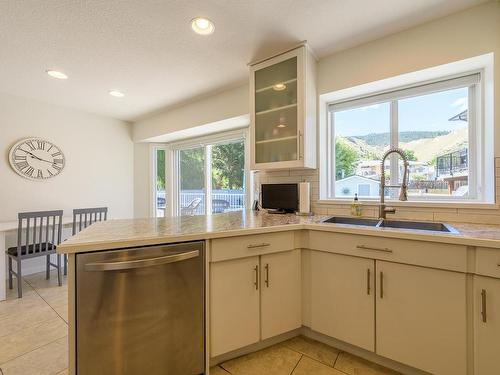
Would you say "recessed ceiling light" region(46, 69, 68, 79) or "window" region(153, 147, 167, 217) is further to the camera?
→ "window" region(153, 147, 167, 217)

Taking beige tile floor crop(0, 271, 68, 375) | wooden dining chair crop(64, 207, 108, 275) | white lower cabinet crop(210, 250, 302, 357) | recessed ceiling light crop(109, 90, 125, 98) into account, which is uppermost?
recessed ceiling light crop(109, 90, 125, 98)

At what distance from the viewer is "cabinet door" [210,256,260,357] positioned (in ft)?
4.80

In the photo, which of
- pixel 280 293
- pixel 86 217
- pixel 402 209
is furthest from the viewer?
Answer: pixel 86 217

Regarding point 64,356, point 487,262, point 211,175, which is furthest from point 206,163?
point 487,262

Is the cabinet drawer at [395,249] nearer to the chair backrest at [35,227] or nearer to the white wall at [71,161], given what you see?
the chair backrest at [35,227]

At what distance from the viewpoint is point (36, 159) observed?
3.27 metres

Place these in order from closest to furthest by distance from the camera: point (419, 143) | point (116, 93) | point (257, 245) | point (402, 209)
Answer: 1. point (257, 245)
2. point (402, 209)
3. point (419, 143)
4. point (116, 93)

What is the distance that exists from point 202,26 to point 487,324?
2420 millimetres

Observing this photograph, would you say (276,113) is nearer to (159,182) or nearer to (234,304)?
(234,304)

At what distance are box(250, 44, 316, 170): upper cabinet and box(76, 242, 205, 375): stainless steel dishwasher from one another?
4.02 feet

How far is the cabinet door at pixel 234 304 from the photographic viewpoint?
4.80 ft

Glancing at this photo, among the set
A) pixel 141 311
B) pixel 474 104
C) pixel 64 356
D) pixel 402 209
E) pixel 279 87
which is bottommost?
pixel 64 356

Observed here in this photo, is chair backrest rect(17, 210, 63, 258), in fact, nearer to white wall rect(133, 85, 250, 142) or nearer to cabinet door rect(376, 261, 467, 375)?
white wall rect(133, 85, 250, 142)

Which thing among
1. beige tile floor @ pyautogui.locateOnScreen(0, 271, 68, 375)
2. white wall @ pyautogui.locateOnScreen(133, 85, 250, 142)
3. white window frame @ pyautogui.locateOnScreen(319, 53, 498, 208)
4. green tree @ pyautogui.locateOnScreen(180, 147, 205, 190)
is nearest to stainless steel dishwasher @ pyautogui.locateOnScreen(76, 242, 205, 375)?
beige tile floor @ pyautogui.locateOnScreen(0, 271, 68, 375)
